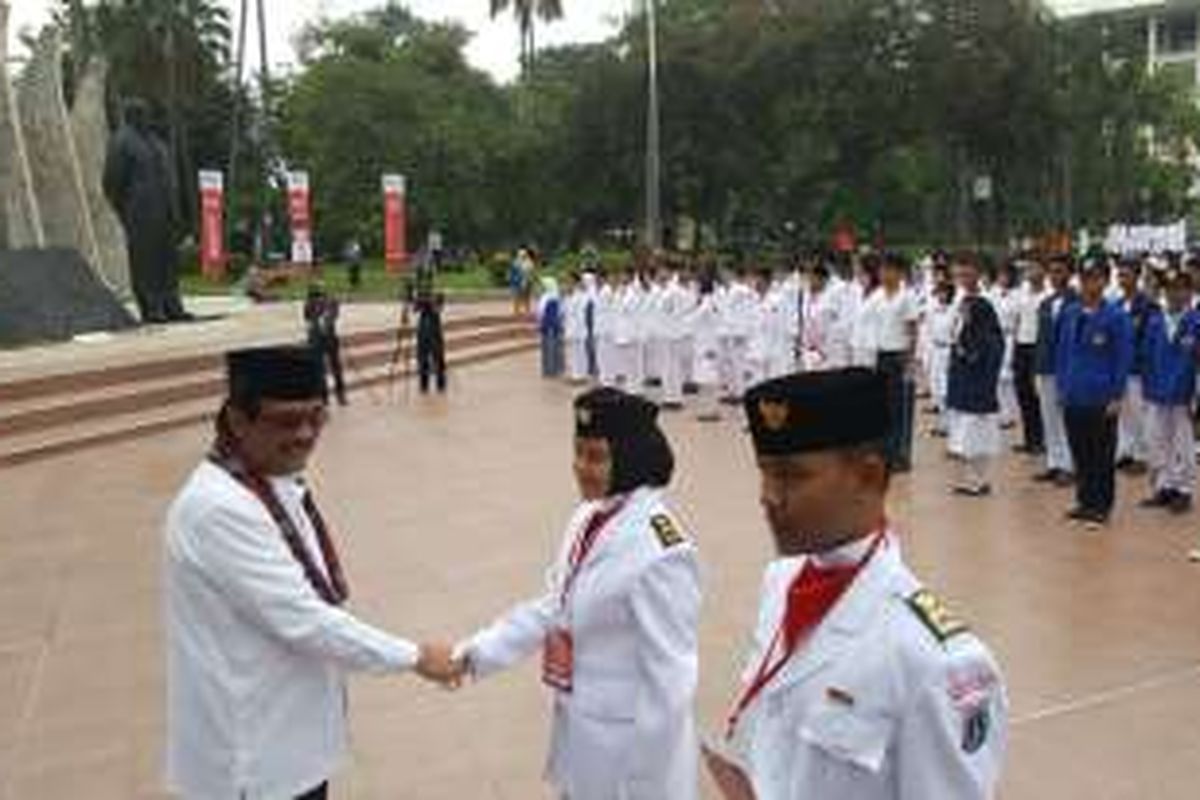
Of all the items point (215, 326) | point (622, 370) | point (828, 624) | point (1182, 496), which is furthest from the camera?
point (215, 326)

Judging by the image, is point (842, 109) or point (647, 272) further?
point (842, 109)

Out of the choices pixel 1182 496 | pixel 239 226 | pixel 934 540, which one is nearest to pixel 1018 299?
pixel 1182 496

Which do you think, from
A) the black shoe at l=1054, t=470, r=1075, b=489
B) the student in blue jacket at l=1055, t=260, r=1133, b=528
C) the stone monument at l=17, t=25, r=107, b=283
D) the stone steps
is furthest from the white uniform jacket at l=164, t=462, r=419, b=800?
the stone monument at l=17, t=25, r=107, b=283

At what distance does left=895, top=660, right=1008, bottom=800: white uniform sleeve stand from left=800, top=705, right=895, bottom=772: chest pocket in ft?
0.09

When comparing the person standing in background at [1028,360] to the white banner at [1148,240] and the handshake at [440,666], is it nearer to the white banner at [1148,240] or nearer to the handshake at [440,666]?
the handshake at [440,666]

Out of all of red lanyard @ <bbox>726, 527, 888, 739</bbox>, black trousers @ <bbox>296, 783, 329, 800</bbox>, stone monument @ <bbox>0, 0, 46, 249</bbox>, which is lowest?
black trousers @ <bbox>296, 783, 329, 800</bbox>

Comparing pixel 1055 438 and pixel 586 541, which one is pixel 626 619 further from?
pixel 1055 438

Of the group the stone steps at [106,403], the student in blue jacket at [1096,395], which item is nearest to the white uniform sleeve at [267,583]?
the student in blue jacket at [1096,395]

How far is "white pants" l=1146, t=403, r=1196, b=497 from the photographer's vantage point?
12.8 meters

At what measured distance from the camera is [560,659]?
4383mm

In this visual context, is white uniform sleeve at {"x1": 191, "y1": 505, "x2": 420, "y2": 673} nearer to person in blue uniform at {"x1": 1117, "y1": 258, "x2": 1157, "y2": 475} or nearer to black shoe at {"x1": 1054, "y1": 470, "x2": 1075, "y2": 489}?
person in blue uniform at {"x1": 1117, "y1": 258, "x2": 1157, "y2": 475}

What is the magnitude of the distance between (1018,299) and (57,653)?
10.6 m

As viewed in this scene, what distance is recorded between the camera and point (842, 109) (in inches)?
1842

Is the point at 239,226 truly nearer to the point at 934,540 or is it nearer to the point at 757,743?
the point at 934,540
